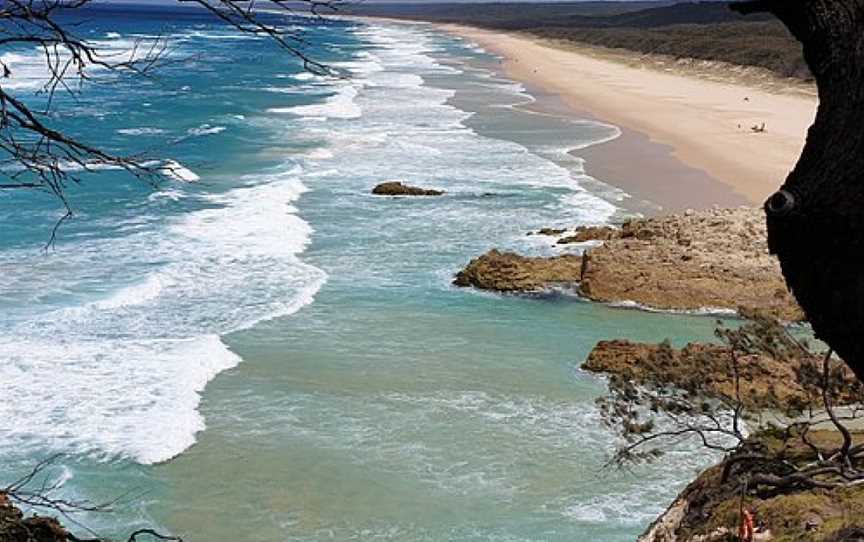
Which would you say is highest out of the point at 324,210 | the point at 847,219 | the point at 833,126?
the point at 833,126

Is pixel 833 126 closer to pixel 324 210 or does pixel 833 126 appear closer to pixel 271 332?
pixel 271 332

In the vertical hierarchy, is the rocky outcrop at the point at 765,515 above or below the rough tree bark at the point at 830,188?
below

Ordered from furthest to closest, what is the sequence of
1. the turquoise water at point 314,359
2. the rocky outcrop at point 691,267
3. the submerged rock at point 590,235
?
the submerged rock at point 590,235
the rocky outcrop at point 691,267
the turquoise water at point 314,359

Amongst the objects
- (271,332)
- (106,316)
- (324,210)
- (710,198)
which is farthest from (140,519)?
(710,198)

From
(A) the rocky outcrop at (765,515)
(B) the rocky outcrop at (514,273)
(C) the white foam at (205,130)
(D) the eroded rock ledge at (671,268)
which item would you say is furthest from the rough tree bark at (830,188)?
(C) the white foam at (205,130)

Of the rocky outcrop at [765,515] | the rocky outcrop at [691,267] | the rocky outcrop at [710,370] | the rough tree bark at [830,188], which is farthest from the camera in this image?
the rocky outcrop at [691,267]

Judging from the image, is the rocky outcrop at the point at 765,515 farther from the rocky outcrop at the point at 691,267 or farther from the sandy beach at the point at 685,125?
the sandy beach at the point at 685,125

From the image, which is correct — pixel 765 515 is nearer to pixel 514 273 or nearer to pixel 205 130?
pixel 514 273

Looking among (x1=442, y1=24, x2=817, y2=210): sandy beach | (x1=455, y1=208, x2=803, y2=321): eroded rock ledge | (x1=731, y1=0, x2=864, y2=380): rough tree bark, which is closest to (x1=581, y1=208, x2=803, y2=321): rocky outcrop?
(x1=455, y1=208, x2=803, y2=321): eroded rock ledge
